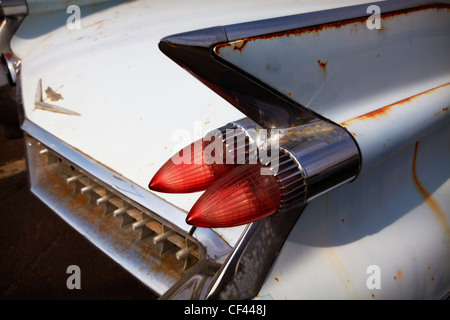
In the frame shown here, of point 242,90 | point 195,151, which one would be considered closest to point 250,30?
point 242,90

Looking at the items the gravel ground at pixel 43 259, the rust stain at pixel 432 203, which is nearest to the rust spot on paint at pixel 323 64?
the rust stain at pixel 432 203

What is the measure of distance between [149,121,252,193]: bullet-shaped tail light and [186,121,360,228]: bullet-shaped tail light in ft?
0.25

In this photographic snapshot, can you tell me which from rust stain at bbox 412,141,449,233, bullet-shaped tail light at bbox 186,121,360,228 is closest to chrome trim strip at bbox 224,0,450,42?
bullet-shaped tail light at bbox 186,121,360,228

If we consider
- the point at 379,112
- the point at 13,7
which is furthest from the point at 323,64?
the point at 13,7

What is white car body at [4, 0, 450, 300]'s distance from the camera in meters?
0.94

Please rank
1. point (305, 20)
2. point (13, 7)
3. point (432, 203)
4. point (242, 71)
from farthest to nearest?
point (13, 7) → point (432, 203) → point (305, 20) → point (242, 71)

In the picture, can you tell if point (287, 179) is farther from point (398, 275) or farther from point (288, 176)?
point (398, 275)

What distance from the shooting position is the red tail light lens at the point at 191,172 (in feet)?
3.32

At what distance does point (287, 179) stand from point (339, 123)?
8.9 inches

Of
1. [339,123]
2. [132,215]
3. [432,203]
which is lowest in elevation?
[132,215]

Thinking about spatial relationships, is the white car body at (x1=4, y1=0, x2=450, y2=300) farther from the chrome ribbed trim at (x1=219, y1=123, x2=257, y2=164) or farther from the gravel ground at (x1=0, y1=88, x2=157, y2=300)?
the gravel ground at (x1=0, y1=88, x2=157, y2=300)

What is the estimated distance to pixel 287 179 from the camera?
821 millimetres

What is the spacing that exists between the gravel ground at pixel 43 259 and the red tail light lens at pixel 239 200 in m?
0.99
